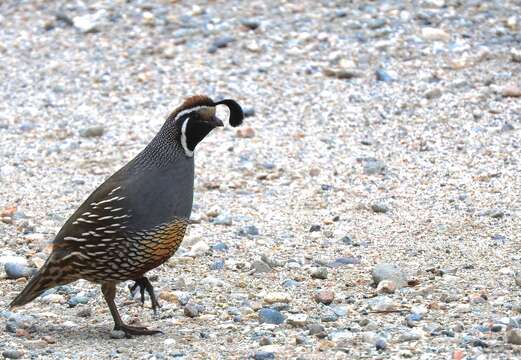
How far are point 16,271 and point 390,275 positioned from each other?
254 cm

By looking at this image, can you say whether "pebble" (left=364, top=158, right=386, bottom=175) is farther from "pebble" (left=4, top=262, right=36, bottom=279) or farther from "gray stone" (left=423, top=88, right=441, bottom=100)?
"pebble" (left=4, top=262, right=36, bottom=279)

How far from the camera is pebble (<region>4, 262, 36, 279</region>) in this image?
774 cm

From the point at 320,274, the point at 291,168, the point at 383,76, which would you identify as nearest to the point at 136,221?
the point at 320,274

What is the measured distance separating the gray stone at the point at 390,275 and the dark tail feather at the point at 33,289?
82.9 inches

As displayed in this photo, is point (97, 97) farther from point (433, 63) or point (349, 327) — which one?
point (349, 327)

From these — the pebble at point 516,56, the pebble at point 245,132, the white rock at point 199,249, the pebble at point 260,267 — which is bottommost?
the pebble at point 245,132

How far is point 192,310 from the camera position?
6.96 metres

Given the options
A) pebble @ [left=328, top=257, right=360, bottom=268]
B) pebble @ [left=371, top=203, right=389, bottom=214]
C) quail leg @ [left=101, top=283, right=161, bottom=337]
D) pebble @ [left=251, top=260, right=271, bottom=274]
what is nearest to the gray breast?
quail leg @ [left=101, top=283, right=161, bottom=337]

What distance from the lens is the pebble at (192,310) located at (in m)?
6.95

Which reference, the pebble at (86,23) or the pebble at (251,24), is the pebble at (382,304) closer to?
the pebble at (251,24)

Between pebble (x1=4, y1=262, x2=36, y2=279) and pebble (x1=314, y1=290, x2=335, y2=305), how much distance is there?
6.75 ft

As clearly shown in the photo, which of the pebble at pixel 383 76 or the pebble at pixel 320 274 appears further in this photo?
the pebble at pixel 383 76

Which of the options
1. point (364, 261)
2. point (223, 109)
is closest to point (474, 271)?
point (364, 261)

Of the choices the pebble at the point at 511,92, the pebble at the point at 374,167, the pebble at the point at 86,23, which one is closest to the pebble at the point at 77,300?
the pebble at the point at 374,167
